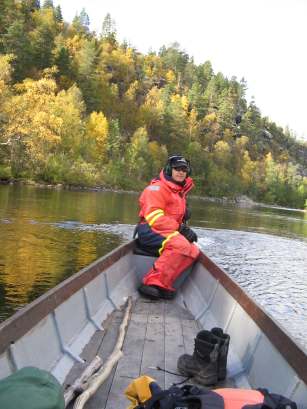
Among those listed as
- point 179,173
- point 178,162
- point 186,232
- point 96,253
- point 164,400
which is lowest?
point 96,253

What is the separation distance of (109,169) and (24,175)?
66.4ft

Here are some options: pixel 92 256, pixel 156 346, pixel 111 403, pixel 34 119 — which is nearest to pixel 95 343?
pixel 156 346

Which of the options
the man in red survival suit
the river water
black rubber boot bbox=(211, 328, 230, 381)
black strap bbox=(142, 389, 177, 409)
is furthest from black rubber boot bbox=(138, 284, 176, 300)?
black strap bbox=(142, 389, 177, 409)

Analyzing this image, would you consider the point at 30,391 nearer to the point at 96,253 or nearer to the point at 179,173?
the point at 179,173

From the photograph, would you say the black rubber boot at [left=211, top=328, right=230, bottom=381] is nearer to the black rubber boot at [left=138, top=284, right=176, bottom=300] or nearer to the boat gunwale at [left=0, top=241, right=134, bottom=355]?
the boat gunwale at [left=0, top=241, right=134, bottom=355]

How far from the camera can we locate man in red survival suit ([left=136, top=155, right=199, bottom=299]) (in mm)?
6191

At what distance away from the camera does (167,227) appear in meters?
6.25

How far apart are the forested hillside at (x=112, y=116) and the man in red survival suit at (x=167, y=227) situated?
35776 mm

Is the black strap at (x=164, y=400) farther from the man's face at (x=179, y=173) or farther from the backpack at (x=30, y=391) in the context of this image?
the man's face at (x=179, y=173)

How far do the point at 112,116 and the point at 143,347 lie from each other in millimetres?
96814

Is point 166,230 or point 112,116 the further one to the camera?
point 112,116

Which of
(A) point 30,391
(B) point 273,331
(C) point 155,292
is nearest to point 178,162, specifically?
(C) point 155,292

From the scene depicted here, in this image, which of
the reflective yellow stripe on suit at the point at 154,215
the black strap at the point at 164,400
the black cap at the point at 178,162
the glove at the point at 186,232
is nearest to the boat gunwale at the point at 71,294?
the black strap at the point at 164,400

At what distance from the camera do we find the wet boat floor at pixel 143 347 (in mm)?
3387
